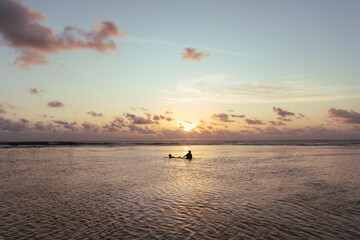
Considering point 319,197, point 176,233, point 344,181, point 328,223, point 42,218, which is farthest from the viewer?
point 344,181

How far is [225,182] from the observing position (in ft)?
74.1

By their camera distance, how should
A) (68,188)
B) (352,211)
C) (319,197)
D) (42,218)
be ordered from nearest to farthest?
(42,218), (352,211), (319,197), (68,188)

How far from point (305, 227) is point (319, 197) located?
6818 mm

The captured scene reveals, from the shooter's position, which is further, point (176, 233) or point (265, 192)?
point (265, 192)

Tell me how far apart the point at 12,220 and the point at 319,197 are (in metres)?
18.8

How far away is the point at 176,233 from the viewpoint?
10734 mm

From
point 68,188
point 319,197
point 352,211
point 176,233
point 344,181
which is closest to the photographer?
point 176,233

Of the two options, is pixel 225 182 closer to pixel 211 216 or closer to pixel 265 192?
pixel 265 192

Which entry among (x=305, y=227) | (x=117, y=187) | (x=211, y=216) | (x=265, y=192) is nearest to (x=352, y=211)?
(x=305, y=227)

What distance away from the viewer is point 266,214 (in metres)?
13.2

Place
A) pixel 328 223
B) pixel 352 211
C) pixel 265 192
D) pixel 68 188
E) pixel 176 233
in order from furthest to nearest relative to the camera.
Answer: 1. pixel 68 188
2. pixel 265 192
3. pixel 352 211
4. pixel 328 223
5. pixel 176 233

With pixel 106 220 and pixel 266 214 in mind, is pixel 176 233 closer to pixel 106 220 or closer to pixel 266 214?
pixel 106 220

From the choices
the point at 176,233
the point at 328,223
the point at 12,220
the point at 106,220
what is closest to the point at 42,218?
the point at 12,220

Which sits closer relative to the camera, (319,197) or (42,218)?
(42,218)
